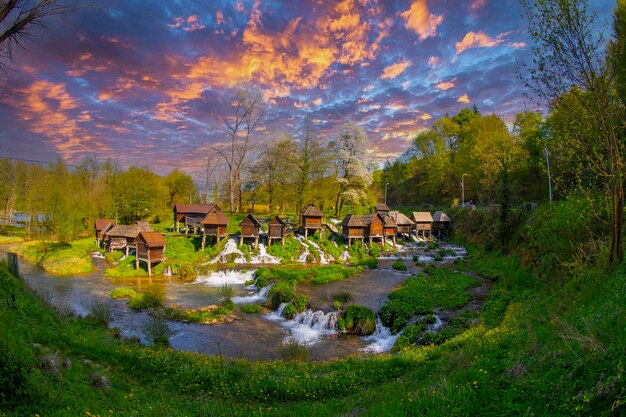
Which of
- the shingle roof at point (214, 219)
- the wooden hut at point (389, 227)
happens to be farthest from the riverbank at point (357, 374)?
the wooden hut at point (389, 227)

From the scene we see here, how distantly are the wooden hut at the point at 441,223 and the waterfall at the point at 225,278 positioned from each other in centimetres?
3117

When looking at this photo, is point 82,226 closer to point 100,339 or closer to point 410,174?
point 100,339

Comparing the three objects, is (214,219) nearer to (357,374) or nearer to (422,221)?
(357,374)

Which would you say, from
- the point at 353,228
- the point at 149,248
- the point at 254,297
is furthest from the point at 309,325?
the point at 353,228

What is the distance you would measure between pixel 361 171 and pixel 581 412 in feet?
143

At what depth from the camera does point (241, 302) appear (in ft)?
71.8

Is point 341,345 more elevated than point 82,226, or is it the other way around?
point 82,226

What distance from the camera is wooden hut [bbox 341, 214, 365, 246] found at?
38.5m

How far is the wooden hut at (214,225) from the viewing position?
3559cm

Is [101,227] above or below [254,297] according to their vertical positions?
above

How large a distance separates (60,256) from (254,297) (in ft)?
77.2

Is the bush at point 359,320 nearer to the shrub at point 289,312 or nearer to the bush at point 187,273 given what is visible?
the shrub at point 289,312

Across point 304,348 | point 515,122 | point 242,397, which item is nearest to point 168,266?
point 304,348

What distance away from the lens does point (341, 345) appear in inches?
602
